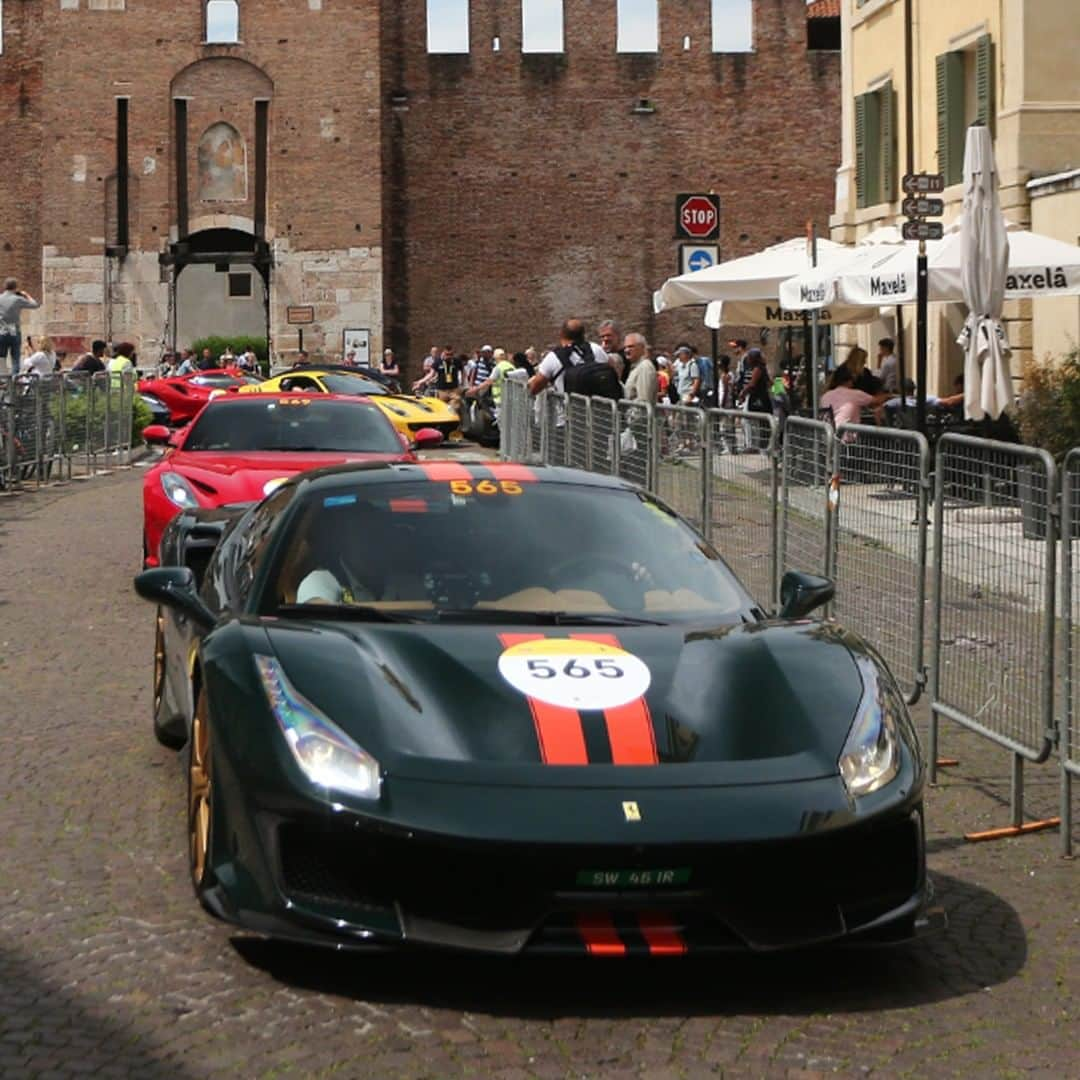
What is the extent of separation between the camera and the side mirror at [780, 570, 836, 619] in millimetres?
6301

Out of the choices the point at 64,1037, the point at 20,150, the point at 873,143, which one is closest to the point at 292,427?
the point at 64,1037

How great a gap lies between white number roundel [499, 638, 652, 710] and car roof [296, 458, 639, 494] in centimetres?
114

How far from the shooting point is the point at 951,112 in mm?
26750

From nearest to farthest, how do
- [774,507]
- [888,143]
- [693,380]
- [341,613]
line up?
[341,613], [774,507], [888,143], [693,380]

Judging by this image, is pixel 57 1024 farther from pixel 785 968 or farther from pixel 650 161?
pixel 650 161

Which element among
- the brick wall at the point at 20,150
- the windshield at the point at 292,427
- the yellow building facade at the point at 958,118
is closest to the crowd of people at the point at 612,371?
the yellow building facade at the point at 958,118

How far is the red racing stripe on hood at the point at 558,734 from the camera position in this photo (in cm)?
516

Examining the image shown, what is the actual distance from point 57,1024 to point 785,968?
1754 millimetres

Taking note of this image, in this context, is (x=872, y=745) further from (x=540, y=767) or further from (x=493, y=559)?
(x=493, y=559)

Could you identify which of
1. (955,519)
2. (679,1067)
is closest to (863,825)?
(679,1067)

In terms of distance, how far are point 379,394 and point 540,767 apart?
2992 centimetres

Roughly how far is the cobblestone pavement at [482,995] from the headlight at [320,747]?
49 cm

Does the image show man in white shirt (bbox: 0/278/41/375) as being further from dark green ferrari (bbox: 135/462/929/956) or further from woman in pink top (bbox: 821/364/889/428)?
dark green ferrari (bbox: 135/462/929/956)

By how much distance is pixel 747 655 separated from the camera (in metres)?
5.75
